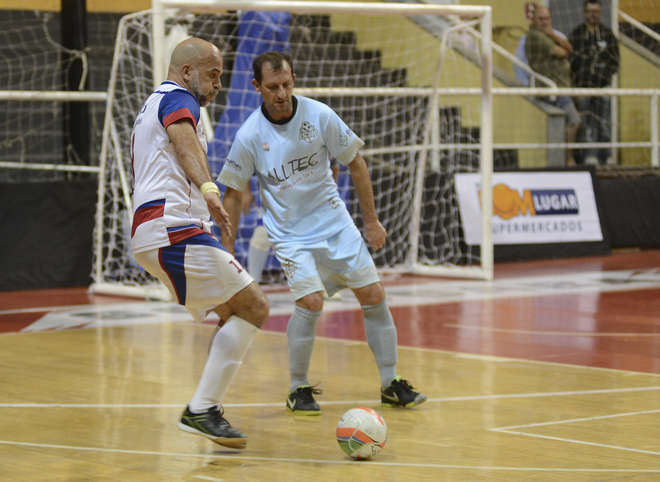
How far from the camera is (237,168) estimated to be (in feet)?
19.9

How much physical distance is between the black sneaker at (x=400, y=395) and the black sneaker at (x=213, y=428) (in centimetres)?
128

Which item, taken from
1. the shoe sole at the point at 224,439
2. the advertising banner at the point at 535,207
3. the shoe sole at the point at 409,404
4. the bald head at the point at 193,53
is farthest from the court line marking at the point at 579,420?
the advertising banner at the point at 535,207

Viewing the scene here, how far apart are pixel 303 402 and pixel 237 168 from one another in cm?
129

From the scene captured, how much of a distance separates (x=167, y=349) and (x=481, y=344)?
2.27 metres

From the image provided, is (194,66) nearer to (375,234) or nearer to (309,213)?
(309,213)

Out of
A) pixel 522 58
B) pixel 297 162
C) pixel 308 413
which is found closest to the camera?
pixel 308 413

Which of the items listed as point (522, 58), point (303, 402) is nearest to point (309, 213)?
point (303, 402)

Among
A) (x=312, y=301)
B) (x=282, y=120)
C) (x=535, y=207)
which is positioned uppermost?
(x=282, y=120)

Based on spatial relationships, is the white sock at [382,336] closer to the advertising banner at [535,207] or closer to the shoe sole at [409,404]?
the shoe sole at [409,404]

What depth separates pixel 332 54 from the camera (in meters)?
16.5

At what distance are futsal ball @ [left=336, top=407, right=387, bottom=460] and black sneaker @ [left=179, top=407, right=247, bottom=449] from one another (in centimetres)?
44

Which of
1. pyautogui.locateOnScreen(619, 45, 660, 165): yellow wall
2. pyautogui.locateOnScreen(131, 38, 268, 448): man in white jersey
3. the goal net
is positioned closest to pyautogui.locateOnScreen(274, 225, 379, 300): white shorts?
pyautogui.locateOnScreen(131, 38, 268, 448): man in white jersey

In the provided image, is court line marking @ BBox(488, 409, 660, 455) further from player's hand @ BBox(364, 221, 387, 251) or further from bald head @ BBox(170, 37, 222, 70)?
bald head @ BBox(170, 37, 222, 70)

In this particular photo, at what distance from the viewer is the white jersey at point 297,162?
19.7ft
